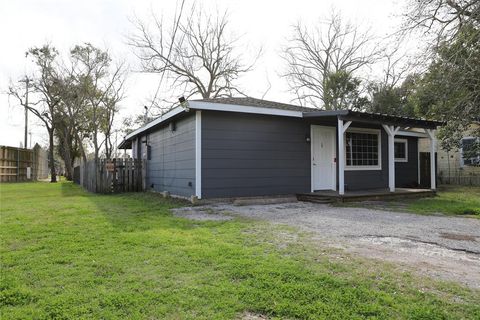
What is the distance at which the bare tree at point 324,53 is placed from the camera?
1022 inches

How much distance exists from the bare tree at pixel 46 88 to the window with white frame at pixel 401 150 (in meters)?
23.3

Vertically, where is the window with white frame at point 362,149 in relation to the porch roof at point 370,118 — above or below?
below

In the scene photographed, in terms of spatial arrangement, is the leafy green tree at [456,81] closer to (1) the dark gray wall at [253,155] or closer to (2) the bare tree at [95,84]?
(1) the dark gray wall at [253,155]

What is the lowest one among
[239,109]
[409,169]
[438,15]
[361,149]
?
[409,169]

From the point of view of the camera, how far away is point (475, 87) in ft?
A: 33.8

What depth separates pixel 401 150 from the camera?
14.1m

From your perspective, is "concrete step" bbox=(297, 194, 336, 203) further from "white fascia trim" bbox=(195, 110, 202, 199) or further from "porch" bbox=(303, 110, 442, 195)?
"white fascia trim" bbox=(195, 110, 202, 199)

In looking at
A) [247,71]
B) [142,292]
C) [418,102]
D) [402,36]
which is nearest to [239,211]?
[142,292]

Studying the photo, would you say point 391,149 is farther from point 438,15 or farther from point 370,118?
point 438,15

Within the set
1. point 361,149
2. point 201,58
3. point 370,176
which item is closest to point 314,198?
point 361,149

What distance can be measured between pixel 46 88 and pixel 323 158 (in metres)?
24.3

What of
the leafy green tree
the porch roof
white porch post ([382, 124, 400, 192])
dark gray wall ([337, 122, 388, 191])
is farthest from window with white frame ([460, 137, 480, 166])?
white porch post ([382, 124, 400, 192])

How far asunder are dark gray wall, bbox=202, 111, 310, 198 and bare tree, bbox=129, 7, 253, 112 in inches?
656

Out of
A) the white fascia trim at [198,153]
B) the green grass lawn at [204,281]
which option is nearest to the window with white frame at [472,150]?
the white fascia trim at [198,153]
